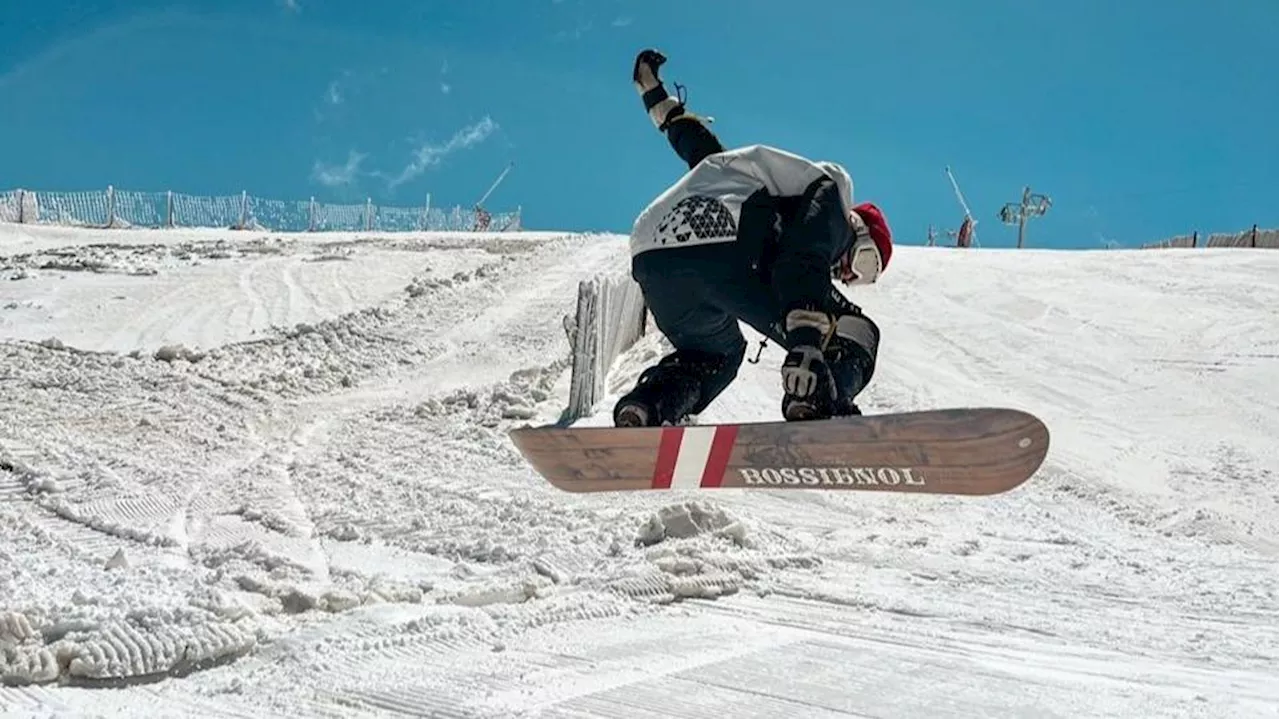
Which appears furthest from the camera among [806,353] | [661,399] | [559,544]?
[559,544]

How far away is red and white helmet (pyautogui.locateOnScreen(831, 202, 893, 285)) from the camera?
12.6 feet

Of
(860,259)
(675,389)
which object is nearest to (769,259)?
(860,259)

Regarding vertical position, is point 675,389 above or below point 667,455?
above

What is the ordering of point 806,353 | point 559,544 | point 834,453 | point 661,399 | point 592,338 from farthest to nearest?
point 592,338, point 559,544, point 661,399, point 834,453, point 806,353

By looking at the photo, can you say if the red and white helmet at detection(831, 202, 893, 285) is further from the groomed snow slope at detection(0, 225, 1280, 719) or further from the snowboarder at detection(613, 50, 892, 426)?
Result: the groomed snow slope at detection(0, 225, 1280, 719)

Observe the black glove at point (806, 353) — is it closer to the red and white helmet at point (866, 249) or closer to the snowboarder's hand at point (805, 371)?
the snowboarder's hand at point (805, 371)

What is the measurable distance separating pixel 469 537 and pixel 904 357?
7.22 meters

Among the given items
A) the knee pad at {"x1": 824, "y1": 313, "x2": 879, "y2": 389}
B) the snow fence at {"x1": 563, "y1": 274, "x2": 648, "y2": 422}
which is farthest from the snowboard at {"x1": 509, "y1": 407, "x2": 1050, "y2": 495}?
the snow fence at {"x1": 563, "y1": 274, "x2": 648, "y2": 422}

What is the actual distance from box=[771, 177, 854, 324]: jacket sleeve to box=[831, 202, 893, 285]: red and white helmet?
0.36 ft

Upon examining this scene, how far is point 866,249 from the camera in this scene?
12.6 ft

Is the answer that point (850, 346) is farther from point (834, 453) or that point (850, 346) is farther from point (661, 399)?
point (661, 399)

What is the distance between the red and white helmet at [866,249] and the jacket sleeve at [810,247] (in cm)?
11

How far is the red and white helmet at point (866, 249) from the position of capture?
3.83m

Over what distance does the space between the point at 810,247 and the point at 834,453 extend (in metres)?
0.70
